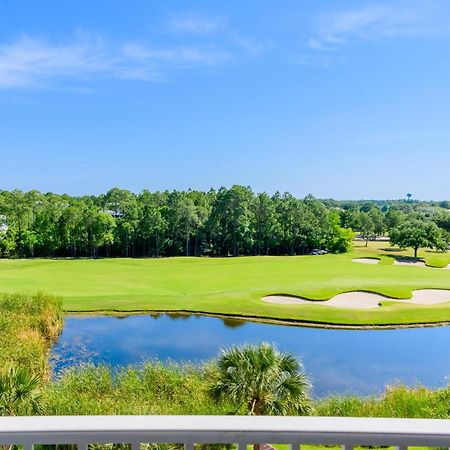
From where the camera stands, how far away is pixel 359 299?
59.4 feet

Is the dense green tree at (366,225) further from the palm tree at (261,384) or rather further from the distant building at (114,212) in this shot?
the palm tree at (261,384)

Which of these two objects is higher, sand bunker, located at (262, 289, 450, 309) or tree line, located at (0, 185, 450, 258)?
tree line, located at (0, 185, 450, 258)

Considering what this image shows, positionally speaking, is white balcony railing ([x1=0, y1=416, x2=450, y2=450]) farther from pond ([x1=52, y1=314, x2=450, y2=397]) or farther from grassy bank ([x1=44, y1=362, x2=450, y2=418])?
pond ([x1=52, y1=314, x2=450, y2=397])

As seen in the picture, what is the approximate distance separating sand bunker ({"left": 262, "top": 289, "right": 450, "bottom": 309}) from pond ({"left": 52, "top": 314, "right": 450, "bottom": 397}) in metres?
2.77

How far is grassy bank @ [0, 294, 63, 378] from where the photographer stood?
864cm

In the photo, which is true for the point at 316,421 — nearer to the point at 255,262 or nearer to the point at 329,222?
the point at 255,262

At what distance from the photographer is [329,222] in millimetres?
38625

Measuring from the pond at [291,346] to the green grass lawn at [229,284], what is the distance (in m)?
1.05

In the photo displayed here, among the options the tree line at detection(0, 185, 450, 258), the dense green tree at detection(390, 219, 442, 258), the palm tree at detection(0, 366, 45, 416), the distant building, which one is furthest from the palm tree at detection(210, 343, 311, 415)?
the distant building

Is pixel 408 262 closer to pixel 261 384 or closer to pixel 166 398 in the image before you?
pixel 166 398

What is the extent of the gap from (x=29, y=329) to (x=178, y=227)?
24.8 m

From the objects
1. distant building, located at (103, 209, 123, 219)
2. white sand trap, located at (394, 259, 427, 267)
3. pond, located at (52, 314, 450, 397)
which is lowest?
pond, located at (52, 314, 450, 397)

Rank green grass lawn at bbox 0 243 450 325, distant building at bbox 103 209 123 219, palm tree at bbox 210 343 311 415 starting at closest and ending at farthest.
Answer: palm tree at bbox 210 343 311 415 < green grass lawn at bbox 0 243 450 325 < distant building at bbox 103 209 123 219

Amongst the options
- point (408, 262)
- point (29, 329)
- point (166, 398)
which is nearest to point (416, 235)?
point (408, 262)
